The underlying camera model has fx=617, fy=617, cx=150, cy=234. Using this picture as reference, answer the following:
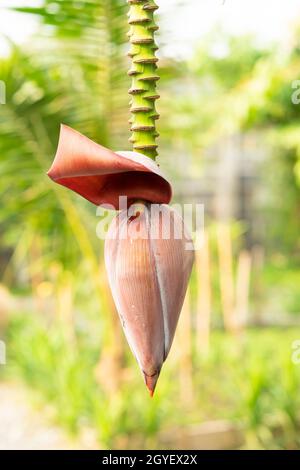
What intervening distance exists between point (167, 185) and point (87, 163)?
0.10 ft

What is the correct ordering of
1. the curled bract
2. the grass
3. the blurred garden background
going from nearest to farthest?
the curled bract < the blurred garden background < the grass

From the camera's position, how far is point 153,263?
0.63 feet

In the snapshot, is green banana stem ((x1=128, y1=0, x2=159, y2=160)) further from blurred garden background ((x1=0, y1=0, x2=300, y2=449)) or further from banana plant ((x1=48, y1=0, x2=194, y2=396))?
blurred garden background ((x1=0, y1=0, x2=300, y2=449))

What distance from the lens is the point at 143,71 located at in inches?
7.3

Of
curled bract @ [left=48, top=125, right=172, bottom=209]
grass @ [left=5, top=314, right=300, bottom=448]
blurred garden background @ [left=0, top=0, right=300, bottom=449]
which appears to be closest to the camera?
curled bract @ [left=48, top=125, right=172, bottom=209]

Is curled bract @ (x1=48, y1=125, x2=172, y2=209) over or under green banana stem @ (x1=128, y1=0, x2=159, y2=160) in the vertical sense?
under

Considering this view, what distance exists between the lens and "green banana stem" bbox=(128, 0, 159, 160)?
0.60 ft

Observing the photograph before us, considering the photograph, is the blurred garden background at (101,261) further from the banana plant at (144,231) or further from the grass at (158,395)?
the banana plant at (144,231)

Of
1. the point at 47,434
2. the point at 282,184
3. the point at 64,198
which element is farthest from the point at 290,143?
the point at 64,198

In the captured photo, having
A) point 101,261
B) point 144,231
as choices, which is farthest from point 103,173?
point 101,261

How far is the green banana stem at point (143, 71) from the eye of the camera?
0.18 meters

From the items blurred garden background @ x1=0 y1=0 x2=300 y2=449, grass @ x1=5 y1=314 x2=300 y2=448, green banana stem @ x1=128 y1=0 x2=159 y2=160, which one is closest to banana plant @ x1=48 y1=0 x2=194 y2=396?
green banana stem @ x1=128 y1=0 x2=159 y2=160

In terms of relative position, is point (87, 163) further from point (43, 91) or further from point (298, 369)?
point (298, 369)

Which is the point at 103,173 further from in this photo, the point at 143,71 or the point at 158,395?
the point at 158,395
